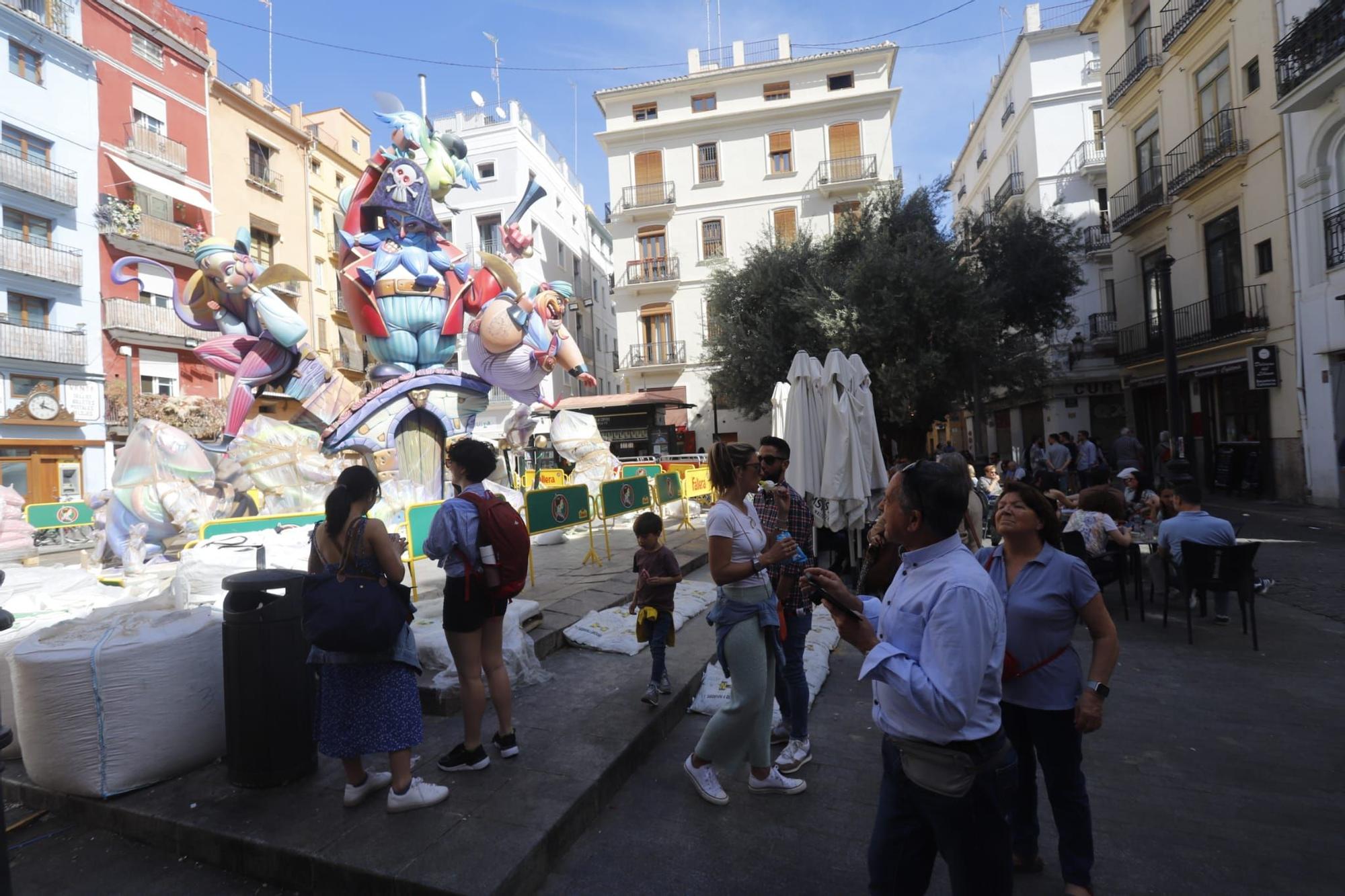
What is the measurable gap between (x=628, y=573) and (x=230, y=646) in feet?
16.3

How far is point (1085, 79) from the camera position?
88.5ft

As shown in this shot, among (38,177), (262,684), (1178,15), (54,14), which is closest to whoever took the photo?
(262,684)

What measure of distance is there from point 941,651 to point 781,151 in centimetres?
3098

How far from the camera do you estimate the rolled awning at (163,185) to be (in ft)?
74.6

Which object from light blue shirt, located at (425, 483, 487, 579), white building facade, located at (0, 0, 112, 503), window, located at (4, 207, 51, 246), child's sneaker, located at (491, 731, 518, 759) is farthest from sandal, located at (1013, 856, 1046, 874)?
window, located at (4, 207, 51, 246)

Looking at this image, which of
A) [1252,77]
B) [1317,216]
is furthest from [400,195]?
[1252,77]

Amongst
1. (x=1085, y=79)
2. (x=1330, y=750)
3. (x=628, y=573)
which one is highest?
(x=1085, y=79)

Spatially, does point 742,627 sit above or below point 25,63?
below

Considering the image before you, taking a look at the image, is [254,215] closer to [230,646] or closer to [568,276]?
[568,276]

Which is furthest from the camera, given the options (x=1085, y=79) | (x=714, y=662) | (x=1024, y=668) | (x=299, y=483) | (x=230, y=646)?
(x=1085, y=79)

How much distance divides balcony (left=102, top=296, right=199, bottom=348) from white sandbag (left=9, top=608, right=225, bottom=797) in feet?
71.8

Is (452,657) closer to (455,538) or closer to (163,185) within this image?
(455,538)

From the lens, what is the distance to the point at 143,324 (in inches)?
897

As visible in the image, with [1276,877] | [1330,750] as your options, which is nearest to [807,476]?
[1330,750]
